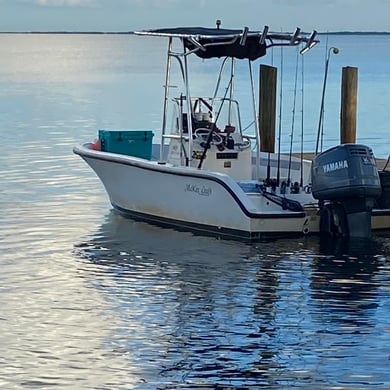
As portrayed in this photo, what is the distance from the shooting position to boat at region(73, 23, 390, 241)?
1140cm

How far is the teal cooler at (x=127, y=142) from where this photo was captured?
13891mm

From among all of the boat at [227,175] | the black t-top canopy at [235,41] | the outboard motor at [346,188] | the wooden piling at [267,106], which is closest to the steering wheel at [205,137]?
the boat at [227,175]

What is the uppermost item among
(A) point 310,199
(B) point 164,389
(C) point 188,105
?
(C) point 188,105

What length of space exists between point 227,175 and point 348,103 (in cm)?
597

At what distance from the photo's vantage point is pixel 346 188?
11.2 metres

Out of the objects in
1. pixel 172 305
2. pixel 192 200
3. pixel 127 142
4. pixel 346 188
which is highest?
pixel 127 142

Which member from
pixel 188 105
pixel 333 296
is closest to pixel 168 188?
pixel 188 105

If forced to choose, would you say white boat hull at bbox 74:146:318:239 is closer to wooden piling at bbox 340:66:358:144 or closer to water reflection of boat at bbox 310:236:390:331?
water reflection of boat at bbox 310:236:390:331

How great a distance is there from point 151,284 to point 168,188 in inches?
98.4

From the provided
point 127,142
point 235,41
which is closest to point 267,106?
point 127,142

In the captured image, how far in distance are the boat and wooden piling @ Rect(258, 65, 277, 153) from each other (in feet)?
14.1

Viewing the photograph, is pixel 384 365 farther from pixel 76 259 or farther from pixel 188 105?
pixel 188 105

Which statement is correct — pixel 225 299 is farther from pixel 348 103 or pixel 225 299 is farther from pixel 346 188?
pixel 348 103

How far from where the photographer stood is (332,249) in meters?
11.5
